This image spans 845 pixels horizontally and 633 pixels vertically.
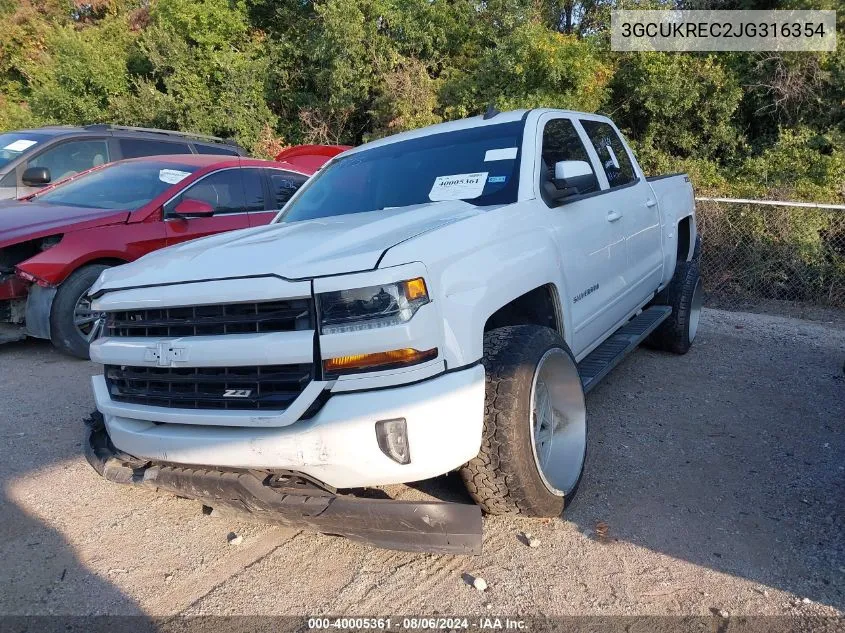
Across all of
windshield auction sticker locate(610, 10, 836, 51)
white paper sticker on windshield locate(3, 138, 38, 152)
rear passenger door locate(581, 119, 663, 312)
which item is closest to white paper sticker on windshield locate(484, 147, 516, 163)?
rear passenger door locate(581, 119, 663, 312)

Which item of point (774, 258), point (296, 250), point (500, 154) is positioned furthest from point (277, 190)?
point (774, 258)

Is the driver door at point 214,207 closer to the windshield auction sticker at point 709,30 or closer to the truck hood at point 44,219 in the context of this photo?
the truck hood at point 44,219

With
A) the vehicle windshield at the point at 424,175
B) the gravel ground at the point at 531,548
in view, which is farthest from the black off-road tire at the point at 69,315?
the vehicle windshield at the point at 424,175

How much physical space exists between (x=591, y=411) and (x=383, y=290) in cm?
255

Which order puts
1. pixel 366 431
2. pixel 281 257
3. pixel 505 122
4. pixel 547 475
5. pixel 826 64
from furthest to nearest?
pixel 826 64 → pixel 505 122 → pixel 547 475 → pixel 281 257 → pixel 366 431

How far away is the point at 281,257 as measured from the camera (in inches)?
101

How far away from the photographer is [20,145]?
7.50 meters

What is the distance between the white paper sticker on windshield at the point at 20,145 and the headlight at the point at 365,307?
6.89 meters

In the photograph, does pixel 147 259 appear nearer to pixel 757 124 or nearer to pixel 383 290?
pixel 383 290

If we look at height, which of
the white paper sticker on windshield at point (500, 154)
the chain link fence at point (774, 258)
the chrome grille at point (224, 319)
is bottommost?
the chain link fence at point (774, 258)

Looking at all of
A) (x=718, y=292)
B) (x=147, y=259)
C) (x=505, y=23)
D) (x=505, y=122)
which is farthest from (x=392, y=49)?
(x=147, y=259)

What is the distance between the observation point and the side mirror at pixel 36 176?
6742 millimetres

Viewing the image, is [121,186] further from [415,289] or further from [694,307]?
[694,307]

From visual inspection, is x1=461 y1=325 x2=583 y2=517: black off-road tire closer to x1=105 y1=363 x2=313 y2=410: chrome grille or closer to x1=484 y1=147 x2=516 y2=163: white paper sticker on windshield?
x1=105 y1=363 x2=313 y2=410: chrome grille
